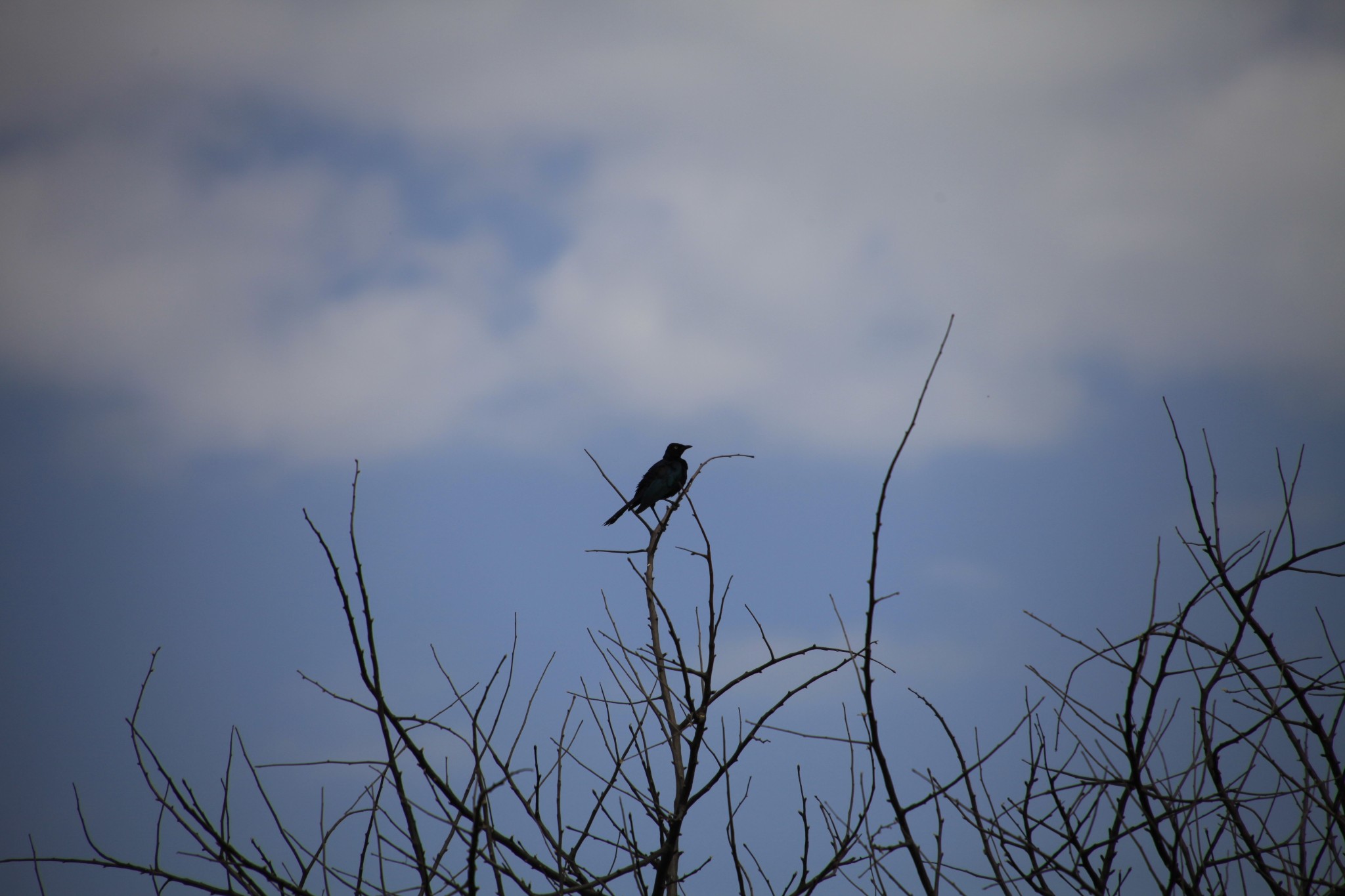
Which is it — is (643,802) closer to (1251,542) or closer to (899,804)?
(899,804)

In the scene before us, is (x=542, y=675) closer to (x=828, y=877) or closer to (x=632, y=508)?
(x=828, y=877)

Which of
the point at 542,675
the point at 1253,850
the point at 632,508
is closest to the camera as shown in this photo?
the point at 1253,850

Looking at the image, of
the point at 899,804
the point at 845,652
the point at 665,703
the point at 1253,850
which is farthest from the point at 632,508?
the point at 1253,850

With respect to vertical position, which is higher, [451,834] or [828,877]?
[451,834]

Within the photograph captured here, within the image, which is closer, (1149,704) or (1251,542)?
(1149,704)

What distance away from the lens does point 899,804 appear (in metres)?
2.24

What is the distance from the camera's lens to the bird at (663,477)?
37.7 ft

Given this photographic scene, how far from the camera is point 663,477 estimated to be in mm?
11703

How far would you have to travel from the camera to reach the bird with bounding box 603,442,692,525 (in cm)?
1148

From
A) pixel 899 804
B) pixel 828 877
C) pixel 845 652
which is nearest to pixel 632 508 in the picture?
pixel 845 652

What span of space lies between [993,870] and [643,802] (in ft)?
3.44

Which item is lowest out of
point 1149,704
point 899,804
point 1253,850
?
point 1253,850

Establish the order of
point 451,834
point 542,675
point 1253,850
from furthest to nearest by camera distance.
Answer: point 542,675 < point 451,834 < point 1253,850

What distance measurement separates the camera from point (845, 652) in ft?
9.62
